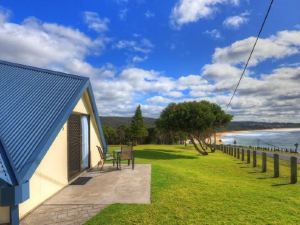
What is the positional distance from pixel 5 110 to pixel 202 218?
5981mm

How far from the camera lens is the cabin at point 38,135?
628cm

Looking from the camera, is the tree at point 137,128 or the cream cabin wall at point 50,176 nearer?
the cream cabin wall at point 50,176

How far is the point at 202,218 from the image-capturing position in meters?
6.66

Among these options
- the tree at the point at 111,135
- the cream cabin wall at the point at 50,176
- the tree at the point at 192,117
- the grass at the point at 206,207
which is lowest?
the tree at the point at 111,135

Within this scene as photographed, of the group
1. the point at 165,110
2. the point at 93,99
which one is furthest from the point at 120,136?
the point at 93,99

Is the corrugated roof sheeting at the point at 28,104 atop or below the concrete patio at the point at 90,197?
atop

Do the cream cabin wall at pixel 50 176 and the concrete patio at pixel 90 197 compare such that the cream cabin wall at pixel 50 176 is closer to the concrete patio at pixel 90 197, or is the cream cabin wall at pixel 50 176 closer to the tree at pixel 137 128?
the concrete patio at pixel 90 197

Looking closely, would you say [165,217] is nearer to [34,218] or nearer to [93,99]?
[34,218]

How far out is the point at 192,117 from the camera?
27453 millimetres

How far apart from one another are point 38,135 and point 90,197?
2108 mm

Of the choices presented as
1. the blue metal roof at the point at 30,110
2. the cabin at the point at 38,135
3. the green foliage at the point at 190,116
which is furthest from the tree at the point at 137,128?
the blue metal roof at the point at 30,110

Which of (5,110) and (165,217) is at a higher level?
(5,110)

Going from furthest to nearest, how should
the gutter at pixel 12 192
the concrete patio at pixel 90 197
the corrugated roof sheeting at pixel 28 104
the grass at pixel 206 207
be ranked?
the corrugated roof sheeting at pixel 28 104 < the concrete patio at pixel 90 197 < the grass at pixel 206 207 < the gutter at pixel 12 192

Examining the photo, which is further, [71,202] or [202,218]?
[71,202]
